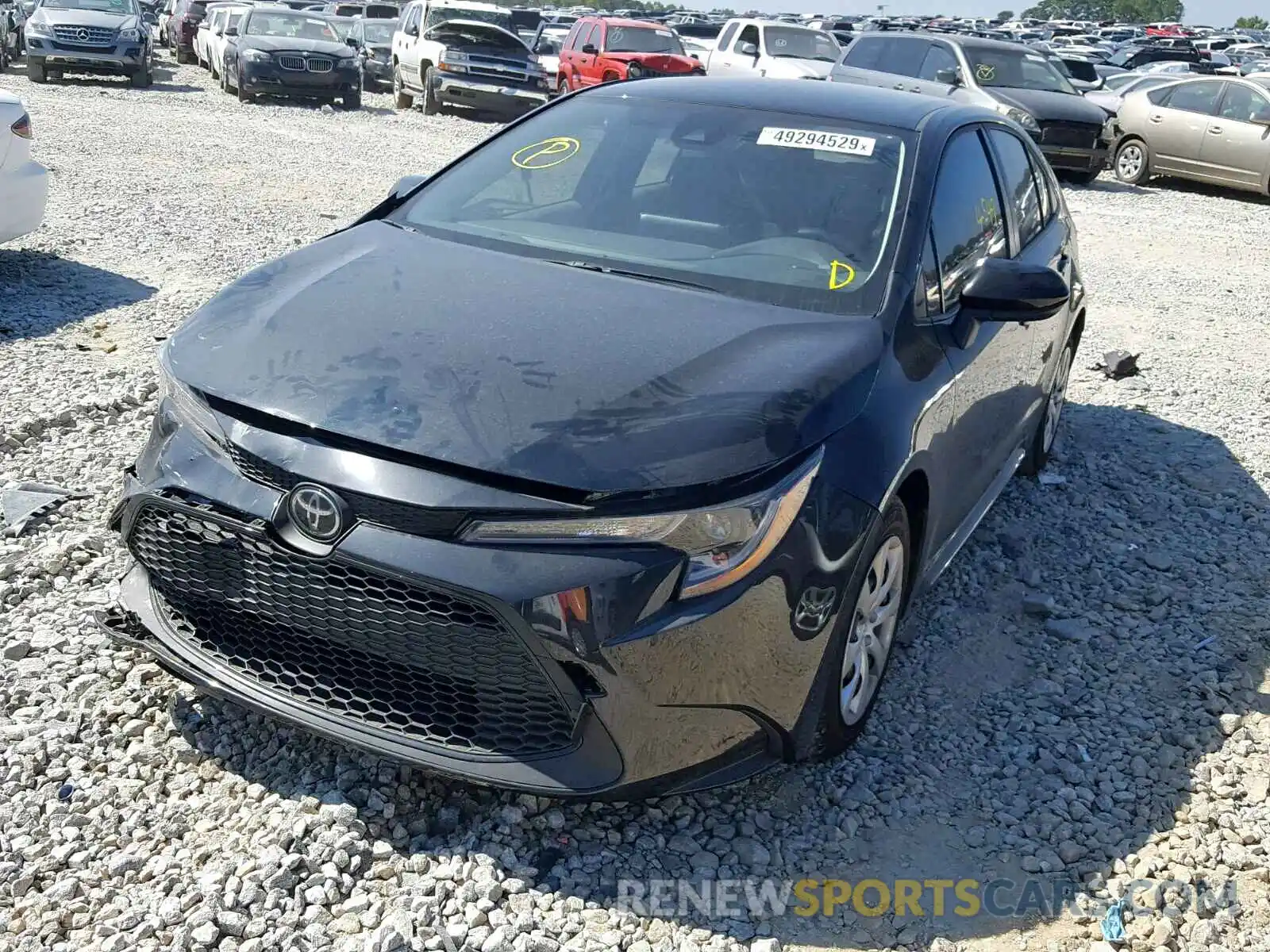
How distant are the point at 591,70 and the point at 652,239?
18732mm

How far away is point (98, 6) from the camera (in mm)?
20188

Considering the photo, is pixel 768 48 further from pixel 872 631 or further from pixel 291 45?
pixel 872 631

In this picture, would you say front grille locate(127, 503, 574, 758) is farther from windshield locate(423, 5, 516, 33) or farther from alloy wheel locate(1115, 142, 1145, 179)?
windshield locate(423, 5, 516, 33)

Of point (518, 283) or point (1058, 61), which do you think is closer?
point (518, 283)

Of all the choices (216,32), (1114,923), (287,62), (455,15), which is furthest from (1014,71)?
(1114,923)

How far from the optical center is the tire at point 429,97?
66.2 feet

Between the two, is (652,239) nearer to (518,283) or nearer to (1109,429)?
(518,283)

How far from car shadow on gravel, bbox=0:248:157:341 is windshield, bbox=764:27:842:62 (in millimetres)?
14343

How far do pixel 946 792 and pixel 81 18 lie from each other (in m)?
20.5

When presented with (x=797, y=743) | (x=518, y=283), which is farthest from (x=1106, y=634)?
(x=518, y=283)

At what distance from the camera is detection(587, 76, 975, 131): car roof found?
4.20m

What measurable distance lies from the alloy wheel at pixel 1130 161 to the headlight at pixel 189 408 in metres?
16.8

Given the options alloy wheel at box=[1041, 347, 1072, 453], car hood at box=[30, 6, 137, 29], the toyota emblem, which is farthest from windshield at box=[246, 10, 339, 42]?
the toyota emblem

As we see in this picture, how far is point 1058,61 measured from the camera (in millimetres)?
18688
